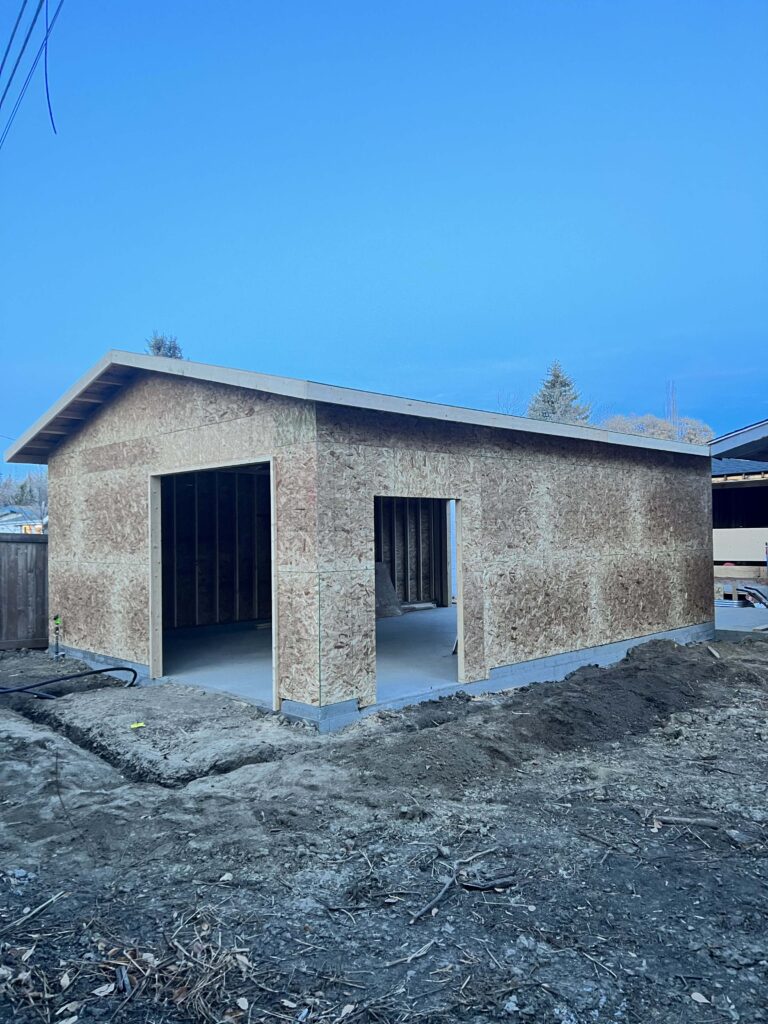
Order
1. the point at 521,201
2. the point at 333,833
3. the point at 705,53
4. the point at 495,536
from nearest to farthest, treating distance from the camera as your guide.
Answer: the point at 333,833
the point at 495,536
the point at 705,53
the point at 521,201

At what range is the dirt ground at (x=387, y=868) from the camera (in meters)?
2.99

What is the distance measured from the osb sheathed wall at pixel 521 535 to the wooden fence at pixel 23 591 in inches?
283

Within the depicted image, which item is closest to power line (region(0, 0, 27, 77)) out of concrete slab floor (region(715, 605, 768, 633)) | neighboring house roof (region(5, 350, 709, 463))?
neighboring house roof (region(5, 350, 709, 463))

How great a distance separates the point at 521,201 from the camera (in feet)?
404

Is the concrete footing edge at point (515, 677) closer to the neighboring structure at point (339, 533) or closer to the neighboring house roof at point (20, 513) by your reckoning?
the neighboring structure at point (339, 533)

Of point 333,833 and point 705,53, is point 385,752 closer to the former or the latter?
point 333,833

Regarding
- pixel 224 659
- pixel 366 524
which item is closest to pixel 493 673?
pixel 366 524

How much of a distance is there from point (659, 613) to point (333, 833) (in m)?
7.81

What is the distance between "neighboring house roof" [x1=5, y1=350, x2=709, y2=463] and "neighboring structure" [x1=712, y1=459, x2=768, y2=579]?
11.3m

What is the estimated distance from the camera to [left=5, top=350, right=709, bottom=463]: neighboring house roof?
261 inches

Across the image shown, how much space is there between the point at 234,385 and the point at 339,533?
1894 mm

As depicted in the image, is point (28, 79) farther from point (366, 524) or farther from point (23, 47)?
point (366, 524)

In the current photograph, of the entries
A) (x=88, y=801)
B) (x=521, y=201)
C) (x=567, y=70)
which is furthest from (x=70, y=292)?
(x=88, y=801)

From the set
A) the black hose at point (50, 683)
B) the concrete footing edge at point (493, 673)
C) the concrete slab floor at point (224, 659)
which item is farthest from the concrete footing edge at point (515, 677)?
the black hose at point (50, 683)
